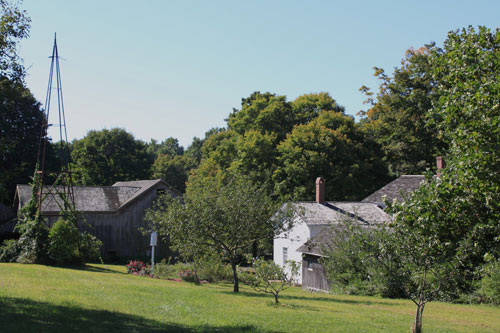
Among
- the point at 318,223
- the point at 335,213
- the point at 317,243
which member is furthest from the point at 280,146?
the point at 317,243

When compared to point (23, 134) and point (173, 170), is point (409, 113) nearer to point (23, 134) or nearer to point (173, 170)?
point (23, 134)

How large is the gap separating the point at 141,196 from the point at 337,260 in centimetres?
2029

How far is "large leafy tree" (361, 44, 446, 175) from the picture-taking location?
1721 inches

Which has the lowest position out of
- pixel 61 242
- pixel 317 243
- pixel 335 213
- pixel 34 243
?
pixel 34 243

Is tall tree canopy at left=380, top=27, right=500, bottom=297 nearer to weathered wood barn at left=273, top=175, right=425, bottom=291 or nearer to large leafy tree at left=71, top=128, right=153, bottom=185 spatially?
weathered wood barn at left=273, top=175, right=425, bottom=291

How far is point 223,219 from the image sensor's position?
67.9 ft

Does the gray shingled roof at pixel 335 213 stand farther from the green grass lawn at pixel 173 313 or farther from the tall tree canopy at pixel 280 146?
the green grass lawn at pixel 173 313

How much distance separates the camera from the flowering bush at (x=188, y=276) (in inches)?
1049

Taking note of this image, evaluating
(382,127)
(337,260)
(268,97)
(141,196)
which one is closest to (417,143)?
(382,127)

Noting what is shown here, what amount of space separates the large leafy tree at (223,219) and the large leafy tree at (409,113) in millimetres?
26716

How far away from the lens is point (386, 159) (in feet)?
160

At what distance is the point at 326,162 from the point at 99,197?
843 inches

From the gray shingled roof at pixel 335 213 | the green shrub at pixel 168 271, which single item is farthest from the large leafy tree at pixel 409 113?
the green shrub at pixel 168 271

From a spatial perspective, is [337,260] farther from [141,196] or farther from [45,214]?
[45,214]
